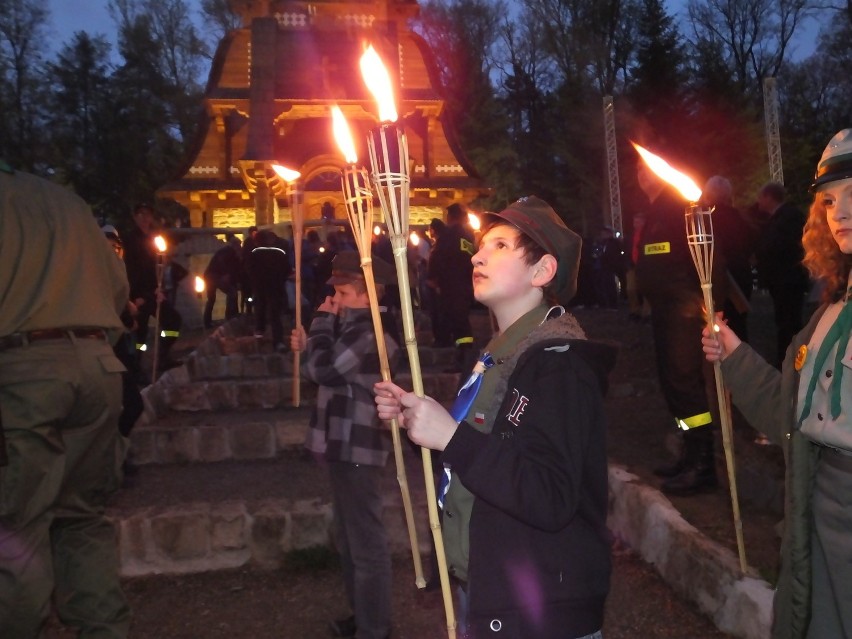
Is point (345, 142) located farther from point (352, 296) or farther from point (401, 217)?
point (352, 296)

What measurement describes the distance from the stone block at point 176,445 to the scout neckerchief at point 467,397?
198 inches

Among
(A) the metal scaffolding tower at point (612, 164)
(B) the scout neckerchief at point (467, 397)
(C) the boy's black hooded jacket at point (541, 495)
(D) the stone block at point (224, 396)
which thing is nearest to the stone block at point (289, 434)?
(D) the stone block at point (224, 396)

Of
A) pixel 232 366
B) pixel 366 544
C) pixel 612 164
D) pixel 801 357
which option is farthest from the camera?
pixel 612 164

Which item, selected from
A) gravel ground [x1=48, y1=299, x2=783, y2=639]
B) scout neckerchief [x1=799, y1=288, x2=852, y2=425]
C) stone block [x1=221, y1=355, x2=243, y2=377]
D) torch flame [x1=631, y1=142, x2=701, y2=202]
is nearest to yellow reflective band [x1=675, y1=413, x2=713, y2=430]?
gravel ground [x1=48, y1=299, x2=783, y2=639]

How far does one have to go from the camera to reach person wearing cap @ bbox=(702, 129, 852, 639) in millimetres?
2129

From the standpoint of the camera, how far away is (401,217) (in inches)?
86.2

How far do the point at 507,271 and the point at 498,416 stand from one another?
445 mm

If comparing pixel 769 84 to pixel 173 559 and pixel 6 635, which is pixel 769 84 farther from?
pixel 6 635

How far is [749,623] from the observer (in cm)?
363

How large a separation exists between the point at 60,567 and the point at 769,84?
2291 centimetres

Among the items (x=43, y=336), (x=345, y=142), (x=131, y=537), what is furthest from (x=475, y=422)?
(x=131, y=537)

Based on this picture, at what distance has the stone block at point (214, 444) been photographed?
6971 millimetres

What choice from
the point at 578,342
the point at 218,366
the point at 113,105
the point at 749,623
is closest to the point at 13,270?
the point at 578,342

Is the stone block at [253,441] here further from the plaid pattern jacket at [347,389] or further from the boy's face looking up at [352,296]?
the boy's face looking up at [352,296]
